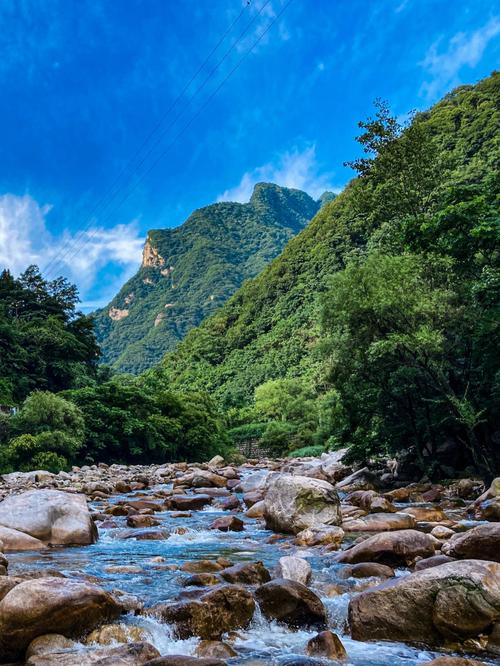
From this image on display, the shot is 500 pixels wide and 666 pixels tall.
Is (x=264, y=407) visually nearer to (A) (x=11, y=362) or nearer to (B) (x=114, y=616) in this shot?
(A) (x=11, y=362)

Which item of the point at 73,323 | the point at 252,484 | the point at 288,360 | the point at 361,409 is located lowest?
the point at 252,484

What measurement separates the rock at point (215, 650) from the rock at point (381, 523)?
6582mm

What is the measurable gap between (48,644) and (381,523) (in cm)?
807

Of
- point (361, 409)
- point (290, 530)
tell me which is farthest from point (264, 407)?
point (290, 530)

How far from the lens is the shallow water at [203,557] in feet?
17.5

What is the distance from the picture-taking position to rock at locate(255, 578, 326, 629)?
6109 mm

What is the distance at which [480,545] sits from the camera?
7258 mm

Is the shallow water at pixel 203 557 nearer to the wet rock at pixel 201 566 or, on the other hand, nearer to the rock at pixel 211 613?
the rock at pixel 211 613

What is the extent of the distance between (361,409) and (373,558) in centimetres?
1314

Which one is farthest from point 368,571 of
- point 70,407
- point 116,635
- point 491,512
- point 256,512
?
point 70,407

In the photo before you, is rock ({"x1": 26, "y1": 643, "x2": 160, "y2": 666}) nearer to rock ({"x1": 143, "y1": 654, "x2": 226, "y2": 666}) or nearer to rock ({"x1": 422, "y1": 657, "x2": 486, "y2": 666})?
rock ({"x1": 143, "y1": 654, "x2": 226, "y2": 666})

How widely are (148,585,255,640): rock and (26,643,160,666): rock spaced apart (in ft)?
2.58

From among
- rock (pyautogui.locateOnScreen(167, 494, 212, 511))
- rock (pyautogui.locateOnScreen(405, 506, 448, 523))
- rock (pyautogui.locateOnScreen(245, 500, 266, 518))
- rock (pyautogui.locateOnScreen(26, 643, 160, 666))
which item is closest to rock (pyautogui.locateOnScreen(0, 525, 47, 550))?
rock (pyautogui.locateOnScreen(26, 643, 160, 666))

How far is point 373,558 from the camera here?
8.36m
